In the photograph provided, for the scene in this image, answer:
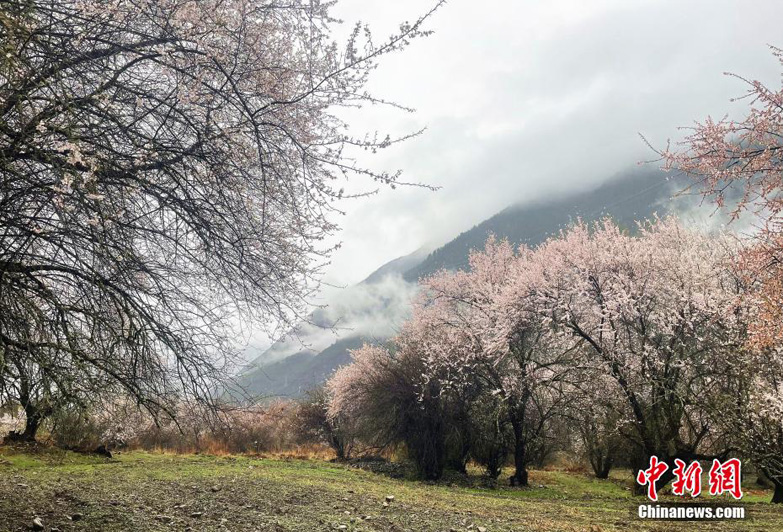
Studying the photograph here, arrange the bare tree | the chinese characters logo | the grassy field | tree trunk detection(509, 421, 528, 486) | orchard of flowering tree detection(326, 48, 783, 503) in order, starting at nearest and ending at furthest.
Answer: the bare tree → the grassy field → orchard of flowering tree detection(326, 48, 783, 503) → the chinese characters logo → tree trunk detection(509, 421, 528, 486)

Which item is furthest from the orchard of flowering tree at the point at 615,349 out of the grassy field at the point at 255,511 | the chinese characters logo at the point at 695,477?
the grassy field at the point at 255,511

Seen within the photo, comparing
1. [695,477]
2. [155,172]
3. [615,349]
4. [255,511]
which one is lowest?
[695,477]

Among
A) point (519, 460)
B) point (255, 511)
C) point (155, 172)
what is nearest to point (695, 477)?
point (519, 460)

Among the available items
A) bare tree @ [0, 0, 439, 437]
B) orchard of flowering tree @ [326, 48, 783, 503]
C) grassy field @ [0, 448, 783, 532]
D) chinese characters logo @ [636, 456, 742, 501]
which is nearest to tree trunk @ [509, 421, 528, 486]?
orchard of flowering tree @ [326, 48, 783, 503]

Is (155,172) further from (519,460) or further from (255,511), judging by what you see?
(519,460)

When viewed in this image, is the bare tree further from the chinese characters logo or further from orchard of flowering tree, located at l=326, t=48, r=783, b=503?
the chinese characters logo

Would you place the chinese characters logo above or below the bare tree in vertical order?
below

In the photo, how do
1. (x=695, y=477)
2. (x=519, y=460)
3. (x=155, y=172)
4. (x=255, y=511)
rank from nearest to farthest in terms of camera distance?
(x=155, y=172)
(x=255, y=511)
(x=695, y=477)
(x=519, y=460)

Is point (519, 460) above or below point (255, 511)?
below

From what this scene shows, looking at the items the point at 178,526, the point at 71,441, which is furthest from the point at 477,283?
the point at 178,526

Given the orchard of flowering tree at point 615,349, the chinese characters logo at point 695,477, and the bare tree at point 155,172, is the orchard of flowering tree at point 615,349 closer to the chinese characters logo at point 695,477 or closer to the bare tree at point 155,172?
the chinese characters logo at point 695,477

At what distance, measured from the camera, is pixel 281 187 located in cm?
537

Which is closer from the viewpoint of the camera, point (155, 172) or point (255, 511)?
point (155, 172)

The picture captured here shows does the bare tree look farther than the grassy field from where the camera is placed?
No
